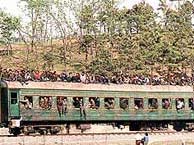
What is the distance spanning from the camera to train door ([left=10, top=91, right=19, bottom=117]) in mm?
33938

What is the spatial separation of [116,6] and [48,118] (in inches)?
1602

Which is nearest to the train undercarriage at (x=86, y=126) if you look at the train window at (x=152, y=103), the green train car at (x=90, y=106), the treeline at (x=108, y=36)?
the green train car at (x=90, y=106)

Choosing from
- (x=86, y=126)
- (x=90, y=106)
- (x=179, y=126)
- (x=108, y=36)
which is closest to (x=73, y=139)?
(x=90, y=106)

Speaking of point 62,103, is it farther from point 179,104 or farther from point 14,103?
point 179,104

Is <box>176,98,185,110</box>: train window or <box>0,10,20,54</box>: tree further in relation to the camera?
<box>0,10,20,54</box>: tree

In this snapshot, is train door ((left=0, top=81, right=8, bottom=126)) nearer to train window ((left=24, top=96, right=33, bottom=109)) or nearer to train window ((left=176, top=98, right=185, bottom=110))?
train window ((left=24, top=96, right=33, bottom=109))

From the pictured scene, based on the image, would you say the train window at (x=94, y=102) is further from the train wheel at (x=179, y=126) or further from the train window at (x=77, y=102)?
the train wheel at (x=179, y=126)

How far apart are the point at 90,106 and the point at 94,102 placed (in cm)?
39

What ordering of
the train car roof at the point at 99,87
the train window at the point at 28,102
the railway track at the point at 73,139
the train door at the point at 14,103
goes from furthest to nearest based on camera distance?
the train car roof at the point at 99,87 < the train window at the point at 28,102 < the train door at the point at 14,103 < the railway track at the point at 73,139

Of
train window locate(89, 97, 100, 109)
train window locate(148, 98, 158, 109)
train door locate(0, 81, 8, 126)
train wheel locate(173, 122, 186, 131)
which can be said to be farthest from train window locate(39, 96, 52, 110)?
train wheel locate(173, 122, 186, 131)

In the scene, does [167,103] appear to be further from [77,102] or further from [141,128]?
[77,102]

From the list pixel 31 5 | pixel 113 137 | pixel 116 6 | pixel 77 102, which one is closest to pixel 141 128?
pixel 77 102

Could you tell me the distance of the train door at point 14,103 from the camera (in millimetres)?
33938

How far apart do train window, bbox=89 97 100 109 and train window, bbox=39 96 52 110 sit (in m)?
2.89
